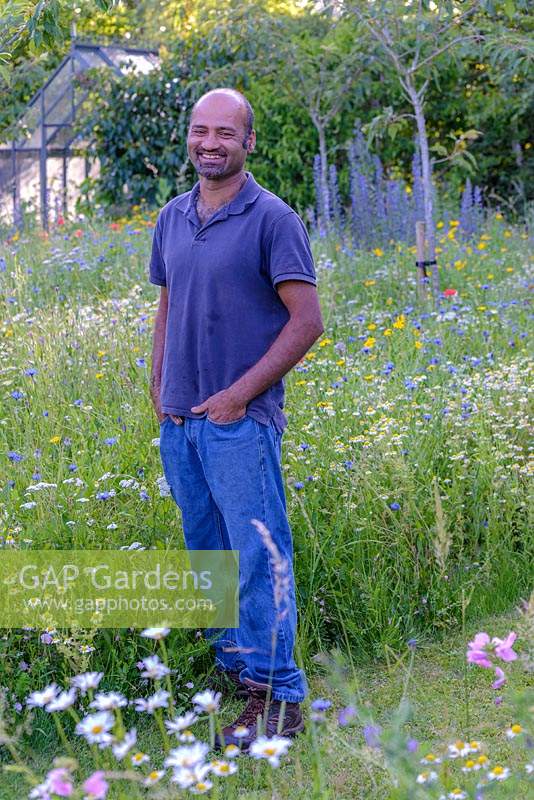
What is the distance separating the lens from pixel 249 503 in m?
3.03

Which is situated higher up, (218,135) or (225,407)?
(218,135)

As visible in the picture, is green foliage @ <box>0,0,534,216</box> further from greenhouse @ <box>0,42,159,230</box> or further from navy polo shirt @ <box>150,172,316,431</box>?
navy polo shirt @ <box>150,172,316,431</box>

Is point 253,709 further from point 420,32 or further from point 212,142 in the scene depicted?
point 420,32

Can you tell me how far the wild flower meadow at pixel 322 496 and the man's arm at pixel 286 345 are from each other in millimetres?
284

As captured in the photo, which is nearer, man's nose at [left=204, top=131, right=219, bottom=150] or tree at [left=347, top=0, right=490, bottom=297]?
man's nose at [left=204, top=131, right=219, bottom=150]

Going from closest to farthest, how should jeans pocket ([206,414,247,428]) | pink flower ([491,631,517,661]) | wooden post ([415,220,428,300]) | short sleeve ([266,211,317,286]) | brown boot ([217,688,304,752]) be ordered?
pink flower ([491,631,517,661])
short sleeve ([266,211,317,286])
jeans pocket ([206,414,247,428])
brown boot ([217,688,304,752])
wooden post ([415,220,428,300])

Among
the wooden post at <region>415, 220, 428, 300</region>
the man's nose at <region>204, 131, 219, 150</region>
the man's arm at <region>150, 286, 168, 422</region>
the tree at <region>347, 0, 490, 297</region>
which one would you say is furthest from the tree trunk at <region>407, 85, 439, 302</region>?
the man's nose at <region>204, 131, 219, 150</region>

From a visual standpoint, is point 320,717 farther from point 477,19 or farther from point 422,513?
point 477,19

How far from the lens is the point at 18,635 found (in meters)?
3.34

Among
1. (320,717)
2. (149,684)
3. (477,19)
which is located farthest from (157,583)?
(477,19)

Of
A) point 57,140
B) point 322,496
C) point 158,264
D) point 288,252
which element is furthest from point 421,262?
point 57,140

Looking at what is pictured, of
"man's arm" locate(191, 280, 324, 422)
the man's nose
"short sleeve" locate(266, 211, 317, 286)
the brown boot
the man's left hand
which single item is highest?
the man's nose

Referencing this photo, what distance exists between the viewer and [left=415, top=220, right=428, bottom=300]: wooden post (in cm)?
678

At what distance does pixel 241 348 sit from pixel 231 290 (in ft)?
0.55
